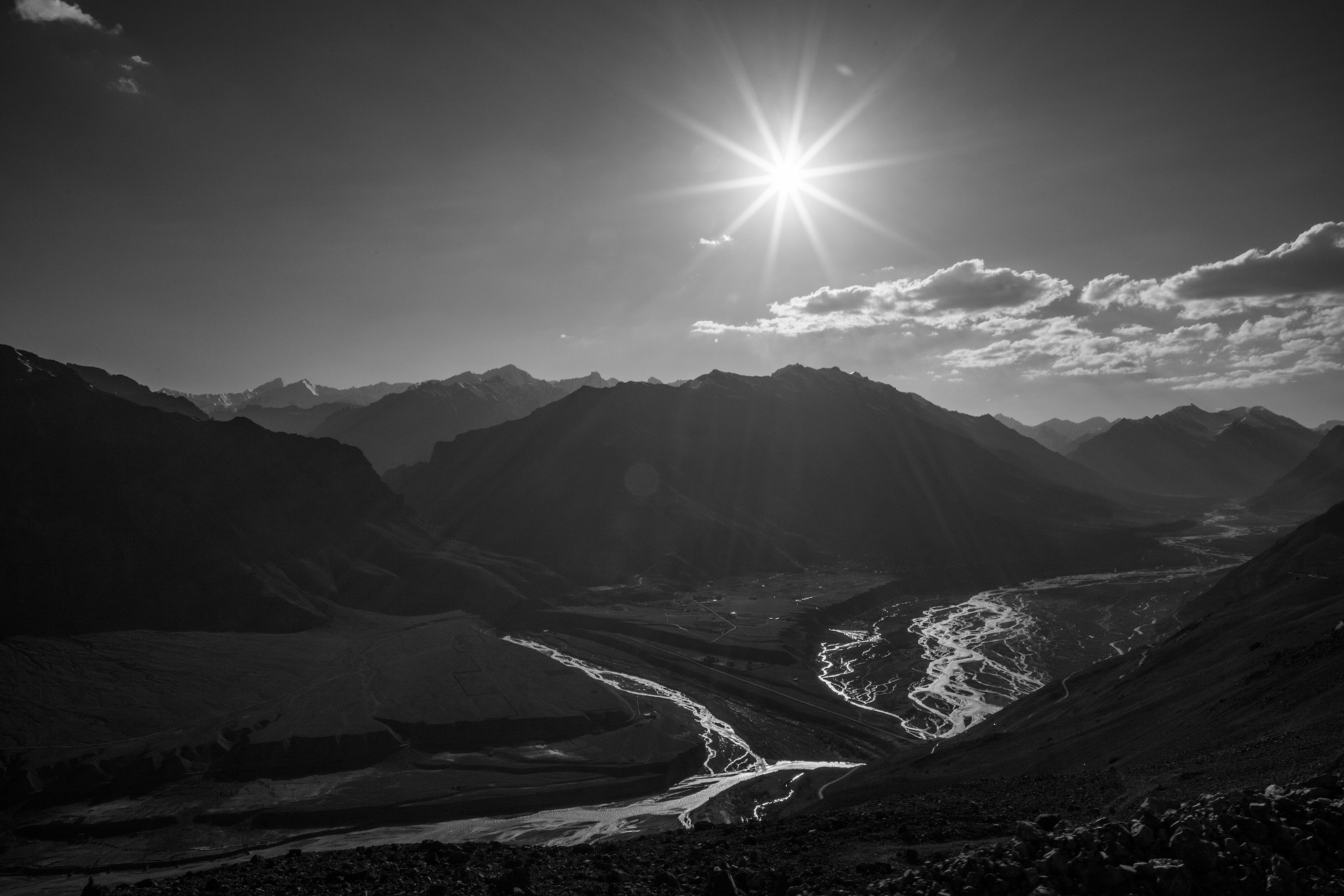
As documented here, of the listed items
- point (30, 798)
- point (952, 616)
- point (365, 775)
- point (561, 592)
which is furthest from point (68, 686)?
point (952, 616)

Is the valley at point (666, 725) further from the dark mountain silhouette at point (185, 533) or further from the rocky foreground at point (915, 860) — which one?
the rocky foreground at point (915, 860)

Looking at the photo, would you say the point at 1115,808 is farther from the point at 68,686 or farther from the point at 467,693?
the point at 68,686

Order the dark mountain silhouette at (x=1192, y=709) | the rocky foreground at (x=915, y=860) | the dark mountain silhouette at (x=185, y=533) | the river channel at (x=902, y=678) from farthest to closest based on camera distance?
the dark mountain silhouette at (x=185, y=533) → the river channel at (x=902, y=678) → the dark mountain silhouette at (x=1192, y=709) → the rocky foreground at (x=915, y=860)

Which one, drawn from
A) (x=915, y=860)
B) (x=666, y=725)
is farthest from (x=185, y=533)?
(x=915, y=860)

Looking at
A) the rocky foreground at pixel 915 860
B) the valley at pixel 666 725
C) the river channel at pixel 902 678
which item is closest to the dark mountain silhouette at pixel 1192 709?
the rocky foreground at pixel 915 860

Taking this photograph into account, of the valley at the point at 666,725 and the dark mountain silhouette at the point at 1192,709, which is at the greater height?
the dark mountain silhouette at the point at 1192,709

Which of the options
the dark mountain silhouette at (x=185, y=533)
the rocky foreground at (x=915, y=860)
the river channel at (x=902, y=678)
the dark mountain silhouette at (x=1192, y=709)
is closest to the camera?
the rocky foreground at (x=915, y=860)

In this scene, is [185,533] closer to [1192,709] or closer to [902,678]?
[902,678]
